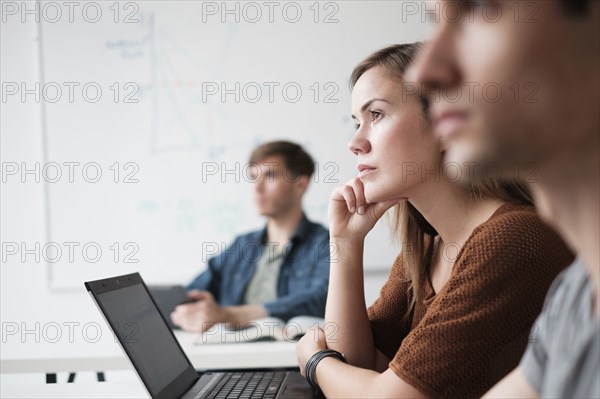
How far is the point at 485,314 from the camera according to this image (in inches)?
40.7

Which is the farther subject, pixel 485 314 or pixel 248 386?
pixel 248 386

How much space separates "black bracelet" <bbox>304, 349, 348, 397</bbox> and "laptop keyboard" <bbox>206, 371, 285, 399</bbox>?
68 mm

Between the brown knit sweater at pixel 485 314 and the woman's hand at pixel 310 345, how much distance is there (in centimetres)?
33

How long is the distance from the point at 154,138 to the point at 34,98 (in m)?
0.67

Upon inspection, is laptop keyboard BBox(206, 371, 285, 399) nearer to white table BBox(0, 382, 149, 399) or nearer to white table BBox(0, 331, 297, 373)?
white table BBox(0, 382, 149, 399)

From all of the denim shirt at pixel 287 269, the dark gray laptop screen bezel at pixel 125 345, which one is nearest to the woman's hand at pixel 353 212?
the dark gray laptop screen bezel at pixel 125 345

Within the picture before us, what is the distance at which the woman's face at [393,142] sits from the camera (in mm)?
1316

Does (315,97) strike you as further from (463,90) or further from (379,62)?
(463,90)

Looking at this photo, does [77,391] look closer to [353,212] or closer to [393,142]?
[353,212]

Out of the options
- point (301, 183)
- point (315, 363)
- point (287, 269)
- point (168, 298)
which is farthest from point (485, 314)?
point (301, 183)

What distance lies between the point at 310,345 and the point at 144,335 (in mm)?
364

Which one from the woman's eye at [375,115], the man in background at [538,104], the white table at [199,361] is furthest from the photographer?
the white table at [199,361]

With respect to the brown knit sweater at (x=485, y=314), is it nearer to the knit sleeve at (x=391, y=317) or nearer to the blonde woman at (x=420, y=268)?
the blonde woman at (x=420, y=268)

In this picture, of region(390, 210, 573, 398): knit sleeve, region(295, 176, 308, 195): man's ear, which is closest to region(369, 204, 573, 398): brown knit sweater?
region(390, 210, 573, 398): knit sleeve
